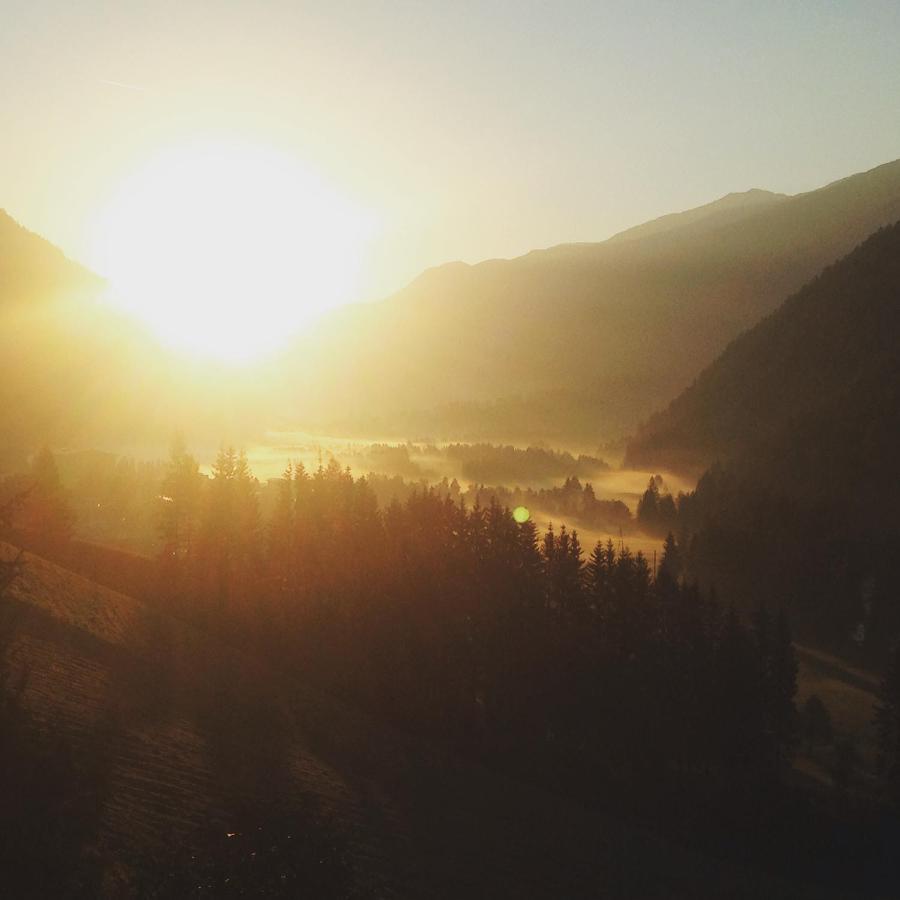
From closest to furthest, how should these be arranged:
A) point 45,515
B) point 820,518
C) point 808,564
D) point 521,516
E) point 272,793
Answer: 1. point 272,793
2. point 45,515
3. point 808,564
4. point 820,518
5. point 521,516

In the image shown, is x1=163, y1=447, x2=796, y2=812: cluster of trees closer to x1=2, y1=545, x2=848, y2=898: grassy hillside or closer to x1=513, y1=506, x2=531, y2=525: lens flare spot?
x1=2, y1=545, x2=848, y2=898: grassy hillside

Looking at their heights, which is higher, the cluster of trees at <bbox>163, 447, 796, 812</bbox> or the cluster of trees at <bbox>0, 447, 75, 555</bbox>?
the cluster of trees at <bbox>0, 447, 75, 555</bbox>

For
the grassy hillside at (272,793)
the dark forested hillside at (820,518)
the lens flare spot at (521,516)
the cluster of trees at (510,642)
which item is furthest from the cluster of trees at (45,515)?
the dark forested hillside at (820,518)

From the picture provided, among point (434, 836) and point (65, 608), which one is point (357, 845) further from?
point (65, 608)

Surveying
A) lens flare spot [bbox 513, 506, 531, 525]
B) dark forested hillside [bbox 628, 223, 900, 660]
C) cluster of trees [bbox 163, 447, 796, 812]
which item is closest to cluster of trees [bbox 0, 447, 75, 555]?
cluster of trees [bbox 163, 447, 796, 812]

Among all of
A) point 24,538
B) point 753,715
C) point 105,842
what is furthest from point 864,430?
point 105,842

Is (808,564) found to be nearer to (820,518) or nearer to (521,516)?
(820,518)

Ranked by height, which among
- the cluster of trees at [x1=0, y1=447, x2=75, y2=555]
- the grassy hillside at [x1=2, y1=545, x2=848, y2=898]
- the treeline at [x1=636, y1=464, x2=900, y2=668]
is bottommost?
the treeline at [x1=636, y1=464, x2=900, y2=668]

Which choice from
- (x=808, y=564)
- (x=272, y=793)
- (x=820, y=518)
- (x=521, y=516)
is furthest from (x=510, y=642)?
(x=820, y=518)

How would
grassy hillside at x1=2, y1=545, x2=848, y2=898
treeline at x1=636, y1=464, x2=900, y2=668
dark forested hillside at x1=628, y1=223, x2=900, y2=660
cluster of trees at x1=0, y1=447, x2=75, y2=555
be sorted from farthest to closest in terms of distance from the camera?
dark forested hillside at x1=628, y1=223, x2=900, y2=660
treeline at x1=636, y1=464, x2=900, y2=668
cluster of trees at x1=0, y1=447, x2=75, y2=555
grassy hillside at x1=2, y1=545, x2=848, y2=898
